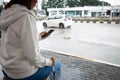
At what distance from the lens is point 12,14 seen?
135cm

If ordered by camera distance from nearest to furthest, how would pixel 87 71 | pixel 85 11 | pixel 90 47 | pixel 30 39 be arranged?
pixel 30 39, pixel 87 71, pixel 90 47, pixel 85 11

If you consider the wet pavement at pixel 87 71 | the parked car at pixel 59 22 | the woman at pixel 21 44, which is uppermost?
the woman at pixel 21 44

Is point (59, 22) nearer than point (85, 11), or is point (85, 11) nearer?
point (59, 22)

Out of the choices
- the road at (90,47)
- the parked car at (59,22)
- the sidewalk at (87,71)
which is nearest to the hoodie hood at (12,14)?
the sidewalk at (87,71)

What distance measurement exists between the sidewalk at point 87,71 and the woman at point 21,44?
6.90ft

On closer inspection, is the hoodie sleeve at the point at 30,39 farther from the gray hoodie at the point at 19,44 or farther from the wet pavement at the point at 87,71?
the wet pavement at the point at 87,71

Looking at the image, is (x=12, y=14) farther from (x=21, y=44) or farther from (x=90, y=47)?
(x=90, y=47)

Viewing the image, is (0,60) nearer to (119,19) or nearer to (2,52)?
(2,52)

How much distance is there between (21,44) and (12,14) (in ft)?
0.69

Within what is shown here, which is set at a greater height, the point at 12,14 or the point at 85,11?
the point at 12,14

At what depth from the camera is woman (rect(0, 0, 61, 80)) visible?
128cm

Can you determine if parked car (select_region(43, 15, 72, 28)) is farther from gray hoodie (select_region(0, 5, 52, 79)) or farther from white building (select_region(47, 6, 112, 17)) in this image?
gray hoodie (select_region(0, 5, 52, 79))

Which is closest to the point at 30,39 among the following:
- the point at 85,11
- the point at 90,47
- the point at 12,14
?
the point at 12,14

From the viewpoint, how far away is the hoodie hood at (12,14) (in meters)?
1.32
